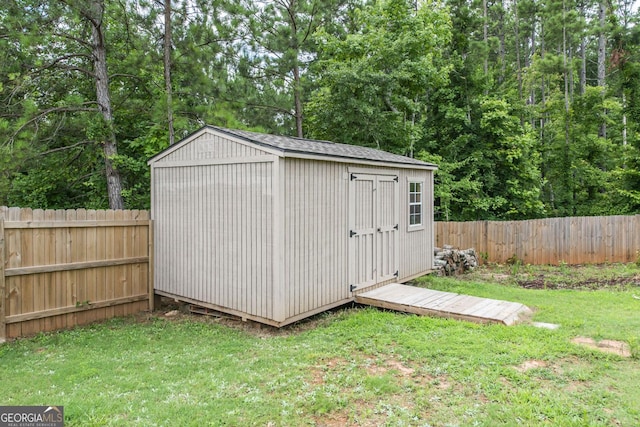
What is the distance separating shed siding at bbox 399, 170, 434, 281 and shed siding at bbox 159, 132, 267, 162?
328 cm

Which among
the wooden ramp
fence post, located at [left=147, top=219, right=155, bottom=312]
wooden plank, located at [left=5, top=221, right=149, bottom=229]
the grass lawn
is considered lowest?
the grass lawn

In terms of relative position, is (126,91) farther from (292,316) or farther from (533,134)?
(533,134)

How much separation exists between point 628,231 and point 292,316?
952 cm

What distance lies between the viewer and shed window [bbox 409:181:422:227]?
7758mm

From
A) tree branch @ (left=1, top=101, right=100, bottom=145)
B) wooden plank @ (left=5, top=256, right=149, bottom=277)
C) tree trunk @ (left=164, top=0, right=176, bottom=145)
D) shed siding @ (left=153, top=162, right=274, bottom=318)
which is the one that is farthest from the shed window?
tree branch @ (left=1, top=101, right=100, bottom=145)

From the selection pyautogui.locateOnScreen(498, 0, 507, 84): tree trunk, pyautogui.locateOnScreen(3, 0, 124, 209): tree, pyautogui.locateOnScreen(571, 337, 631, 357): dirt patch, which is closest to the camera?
pyautogui.locateOnScreen(571, 337, 631, 357): dirt patch

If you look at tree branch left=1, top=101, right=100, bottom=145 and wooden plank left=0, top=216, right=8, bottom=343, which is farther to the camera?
tree branch left=1, top=101, right=100, bottom=145

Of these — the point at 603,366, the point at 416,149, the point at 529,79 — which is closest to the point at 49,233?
the point at 603,366

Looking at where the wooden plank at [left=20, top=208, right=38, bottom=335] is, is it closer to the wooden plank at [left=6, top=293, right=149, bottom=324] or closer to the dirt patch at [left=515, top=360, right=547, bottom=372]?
the wooden plank at [left=6, top=293, right=149, bottom=324]

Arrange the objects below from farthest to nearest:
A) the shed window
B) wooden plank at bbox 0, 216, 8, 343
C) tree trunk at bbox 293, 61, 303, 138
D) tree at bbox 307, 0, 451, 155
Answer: tree trunk at bbox 293, 61, 303, 138
tree at bbox 307, 0, 451, 155
the shed window
wooden plank at bbox 0, 216, 8, 343

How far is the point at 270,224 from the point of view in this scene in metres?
5.06

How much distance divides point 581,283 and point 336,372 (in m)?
6.98

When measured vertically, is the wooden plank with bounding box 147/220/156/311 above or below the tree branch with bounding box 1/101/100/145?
below

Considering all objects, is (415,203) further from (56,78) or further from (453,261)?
(56,78)
